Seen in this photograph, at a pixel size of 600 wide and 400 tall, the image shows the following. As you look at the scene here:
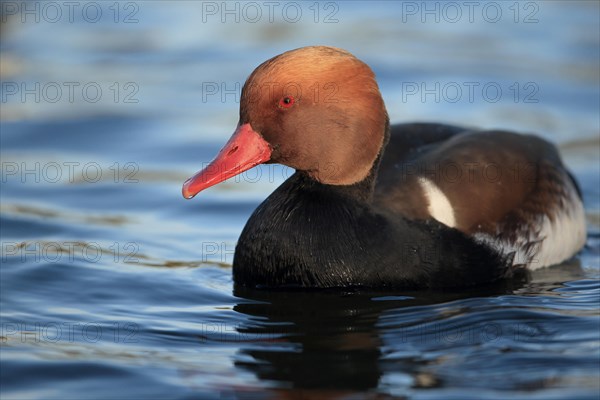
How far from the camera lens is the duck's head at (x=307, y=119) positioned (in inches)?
278

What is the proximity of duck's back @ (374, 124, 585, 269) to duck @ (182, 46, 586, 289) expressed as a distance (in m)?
0.01

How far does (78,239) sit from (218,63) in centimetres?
482

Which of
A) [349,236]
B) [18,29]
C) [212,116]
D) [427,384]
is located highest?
[18,29]

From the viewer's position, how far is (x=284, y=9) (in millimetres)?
14383

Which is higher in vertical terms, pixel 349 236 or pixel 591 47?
pixel 591 47

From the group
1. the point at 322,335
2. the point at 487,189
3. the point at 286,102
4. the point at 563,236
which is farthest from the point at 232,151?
the point at 563,236

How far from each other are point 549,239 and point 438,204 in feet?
3.40

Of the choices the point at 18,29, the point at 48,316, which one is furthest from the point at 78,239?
the point at 18,29

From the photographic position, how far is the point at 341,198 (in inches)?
287

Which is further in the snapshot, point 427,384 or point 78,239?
point 78,239

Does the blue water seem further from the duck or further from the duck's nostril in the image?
the duck's nostril

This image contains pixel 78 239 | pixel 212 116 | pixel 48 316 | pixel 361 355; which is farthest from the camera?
pixel 212 116

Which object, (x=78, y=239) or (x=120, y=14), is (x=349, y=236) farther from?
(x=120, y=14)

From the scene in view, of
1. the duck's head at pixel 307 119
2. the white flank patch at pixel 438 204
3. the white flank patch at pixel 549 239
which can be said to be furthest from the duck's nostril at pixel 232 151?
the white flank patch at pixel 549 239
